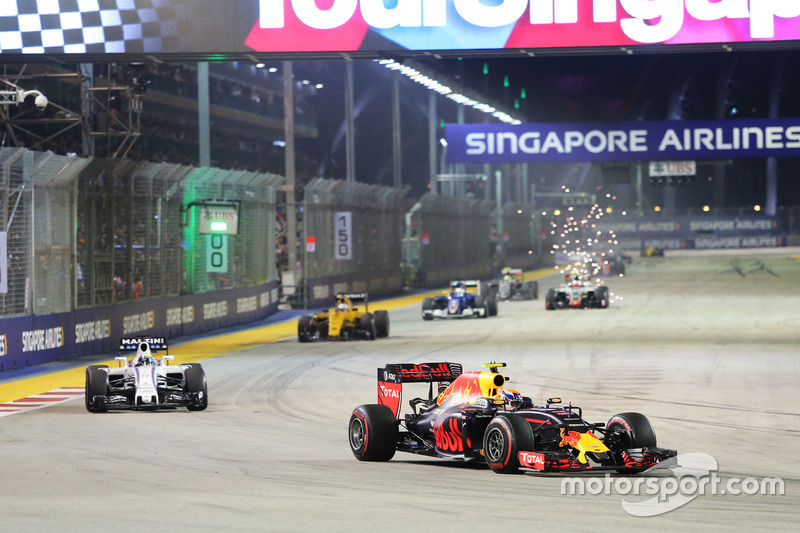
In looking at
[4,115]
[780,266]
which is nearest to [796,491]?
[4,115]

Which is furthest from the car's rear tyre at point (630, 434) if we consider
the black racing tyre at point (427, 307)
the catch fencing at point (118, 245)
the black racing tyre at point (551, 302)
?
the black racing tyre at point (551, 302)

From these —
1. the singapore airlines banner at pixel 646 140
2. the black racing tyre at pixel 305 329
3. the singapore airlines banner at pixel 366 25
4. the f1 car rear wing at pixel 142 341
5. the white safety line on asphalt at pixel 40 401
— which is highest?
the singapore airlines banner at pixel 366 25

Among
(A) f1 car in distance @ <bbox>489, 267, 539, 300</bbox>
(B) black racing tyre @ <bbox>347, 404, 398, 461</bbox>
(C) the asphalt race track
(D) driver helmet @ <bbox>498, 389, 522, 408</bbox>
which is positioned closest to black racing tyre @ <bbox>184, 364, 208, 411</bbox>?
(C) the asphalt race track

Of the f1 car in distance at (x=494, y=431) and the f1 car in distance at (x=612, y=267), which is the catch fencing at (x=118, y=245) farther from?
the f1 car in distance at (x=612, y=267)

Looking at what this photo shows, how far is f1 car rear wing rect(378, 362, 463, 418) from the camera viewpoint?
1098 centimetres

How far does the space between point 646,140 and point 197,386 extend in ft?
67.5

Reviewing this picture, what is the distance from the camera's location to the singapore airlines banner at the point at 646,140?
32.0m

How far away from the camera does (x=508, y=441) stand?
9.35 meters

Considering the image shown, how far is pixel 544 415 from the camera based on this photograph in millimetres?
9648

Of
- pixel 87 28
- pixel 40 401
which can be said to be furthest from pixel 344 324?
pixel 40 401

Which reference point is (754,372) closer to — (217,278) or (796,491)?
(796,491)

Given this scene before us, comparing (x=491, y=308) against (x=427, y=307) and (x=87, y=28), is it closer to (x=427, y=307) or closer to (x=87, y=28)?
(x=427, y=307)

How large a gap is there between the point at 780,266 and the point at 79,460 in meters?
56.9

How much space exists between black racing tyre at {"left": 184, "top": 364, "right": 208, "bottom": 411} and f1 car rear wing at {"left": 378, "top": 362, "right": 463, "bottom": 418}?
12.8ft
